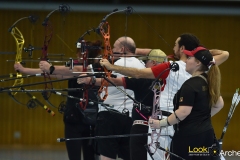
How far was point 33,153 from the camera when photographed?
34.6ft

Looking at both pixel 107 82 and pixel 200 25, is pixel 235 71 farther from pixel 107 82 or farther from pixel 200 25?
pixel 107 82

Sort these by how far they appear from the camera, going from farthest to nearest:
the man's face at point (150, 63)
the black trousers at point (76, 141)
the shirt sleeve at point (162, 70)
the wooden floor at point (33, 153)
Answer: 1. the wooden floor at point (33, 153)
2. the black trousers at point (76, 141)
3. the man's face at point (150, 63)
4. the shirt sleeve at point (162, 70)

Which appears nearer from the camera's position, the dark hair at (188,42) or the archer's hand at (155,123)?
the archer's hand at (155,123)

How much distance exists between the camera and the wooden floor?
10.1m

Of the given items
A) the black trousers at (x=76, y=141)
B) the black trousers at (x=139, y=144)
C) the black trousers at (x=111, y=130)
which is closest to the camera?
the black trousers at (x=139, y=144)

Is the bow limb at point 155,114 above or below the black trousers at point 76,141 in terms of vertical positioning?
above

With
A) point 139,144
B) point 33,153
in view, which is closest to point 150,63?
point 139,144

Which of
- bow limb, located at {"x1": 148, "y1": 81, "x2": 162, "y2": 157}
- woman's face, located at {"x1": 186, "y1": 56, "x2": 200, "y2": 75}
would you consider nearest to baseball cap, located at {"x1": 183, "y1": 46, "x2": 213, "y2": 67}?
woman's face, located at {"x1": 186, "y1": 56, "x2": 200, "y2": 75}

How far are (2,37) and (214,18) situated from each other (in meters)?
3.39

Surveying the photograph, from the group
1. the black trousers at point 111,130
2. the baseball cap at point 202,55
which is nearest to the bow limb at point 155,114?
the baseball cap at point 202,55

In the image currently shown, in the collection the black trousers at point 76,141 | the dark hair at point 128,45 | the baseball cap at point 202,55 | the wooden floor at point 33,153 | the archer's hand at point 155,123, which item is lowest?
the wooden floor at point 33,153

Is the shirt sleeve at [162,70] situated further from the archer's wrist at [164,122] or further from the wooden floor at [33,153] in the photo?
the wooden floor at [33,153]

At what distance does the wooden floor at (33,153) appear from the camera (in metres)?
10.1

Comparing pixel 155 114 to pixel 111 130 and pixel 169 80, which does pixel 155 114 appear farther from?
pixel 111 130
